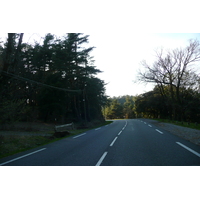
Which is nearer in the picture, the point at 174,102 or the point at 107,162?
the point at 107,162

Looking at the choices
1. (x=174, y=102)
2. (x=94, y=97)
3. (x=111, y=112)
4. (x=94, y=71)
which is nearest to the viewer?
(x=94, y=71)

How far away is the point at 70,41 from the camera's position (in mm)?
32344

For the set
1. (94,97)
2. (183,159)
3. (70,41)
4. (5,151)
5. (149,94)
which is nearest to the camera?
(183,159)

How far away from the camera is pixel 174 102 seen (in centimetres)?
3725

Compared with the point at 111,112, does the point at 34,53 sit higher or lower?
Result: higher

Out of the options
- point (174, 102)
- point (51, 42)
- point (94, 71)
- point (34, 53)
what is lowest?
point (174, 102)

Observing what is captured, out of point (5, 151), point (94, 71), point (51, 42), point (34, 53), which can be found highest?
point (51, 42)

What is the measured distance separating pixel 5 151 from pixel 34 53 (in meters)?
26.6

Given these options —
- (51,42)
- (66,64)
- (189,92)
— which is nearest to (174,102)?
(189,92)

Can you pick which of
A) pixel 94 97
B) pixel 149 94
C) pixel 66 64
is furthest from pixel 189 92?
pixel 66 64

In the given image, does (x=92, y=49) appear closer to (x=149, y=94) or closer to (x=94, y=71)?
(x=94, y=71)

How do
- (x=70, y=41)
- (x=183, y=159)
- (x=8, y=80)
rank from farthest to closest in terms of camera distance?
(x=70, y=41)
(x=8, y=80)
(x=183, y=159)

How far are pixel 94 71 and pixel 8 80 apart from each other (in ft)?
74.8

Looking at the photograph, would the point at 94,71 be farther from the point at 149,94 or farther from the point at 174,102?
the point at 149,94
